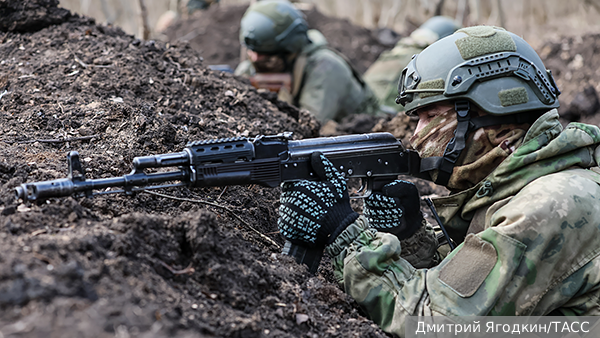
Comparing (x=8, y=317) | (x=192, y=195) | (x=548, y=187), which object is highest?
(x=548, y=187)

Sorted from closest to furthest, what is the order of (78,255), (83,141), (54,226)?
(78,255)
(54,226)
(83,141)

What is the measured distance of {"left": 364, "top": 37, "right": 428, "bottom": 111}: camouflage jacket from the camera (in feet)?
32.6

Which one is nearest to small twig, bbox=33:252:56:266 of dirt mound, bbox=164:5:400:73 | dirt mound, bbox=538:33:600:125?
dirt mound, bbox=538:33:600:125

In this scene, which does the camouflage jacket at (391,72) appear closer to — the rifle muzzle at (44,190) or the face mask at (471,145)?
the face mask at (471,145)

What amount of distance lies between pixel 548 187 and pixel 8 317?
2.26 metres

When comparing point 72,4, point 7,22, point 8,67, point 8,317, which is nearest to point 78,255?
point 8,317

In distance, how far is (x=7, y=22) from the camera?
15.7 feet

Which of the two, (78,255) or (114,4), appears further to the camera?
(114,4)

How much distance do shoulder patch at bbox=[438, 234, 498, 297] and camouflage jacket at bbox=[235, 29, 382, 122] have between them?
5735mm

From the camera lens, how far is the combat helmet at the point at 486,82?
2.78m

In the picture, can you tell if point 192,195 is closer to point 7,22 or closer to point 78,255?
point 78,255

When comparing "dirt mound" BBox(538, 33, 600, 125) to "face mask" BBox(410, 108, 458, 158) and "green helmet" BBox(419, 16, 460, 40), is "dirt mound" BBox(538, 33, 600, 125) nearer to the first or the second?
"green helmet" BBox(419, 16, 460, 40)

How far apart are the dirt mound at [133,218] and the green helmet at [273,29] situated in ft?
11.5

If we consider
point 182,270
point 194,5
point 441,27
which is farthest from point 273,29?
point 194,5
